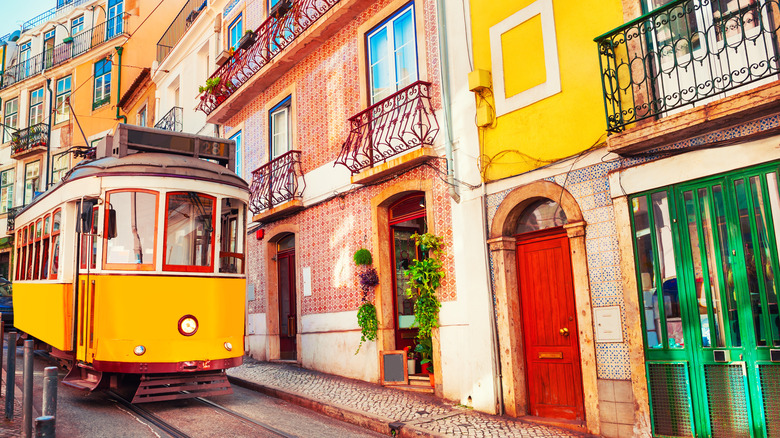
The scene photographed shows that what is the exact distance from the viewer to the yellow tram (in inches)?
275

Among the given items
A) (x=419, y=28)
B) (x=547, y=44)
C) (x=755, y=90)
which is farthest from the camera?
(x=419, y=28)

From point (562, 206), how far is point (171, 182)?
15.5ft

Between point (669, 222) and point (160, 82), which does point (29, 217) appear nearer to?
point (669, 222)

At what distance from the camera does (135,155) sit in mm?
7648

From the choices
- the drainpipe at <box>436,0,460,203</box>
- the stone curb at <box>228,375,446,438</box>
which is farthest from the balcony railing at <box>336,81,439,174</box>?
the stone curb at <box>228,375,446,438</box>

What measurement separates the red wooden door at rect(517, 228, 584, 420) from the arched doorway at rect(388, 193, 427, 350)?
2.54 meters

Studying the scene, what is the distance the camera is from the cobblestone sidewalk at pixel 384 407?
650 cm

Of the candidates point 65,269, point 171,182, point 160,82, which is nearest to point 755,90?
point 171,182

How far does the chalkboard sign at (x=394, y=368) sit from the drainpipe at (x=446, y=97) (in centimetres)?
264

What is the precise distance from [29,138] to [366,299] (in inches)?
939

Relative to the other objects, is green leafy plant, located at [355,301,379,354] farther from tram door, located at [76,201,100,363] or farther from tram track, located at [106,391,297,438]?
tram door, located at [76,201,100,363]

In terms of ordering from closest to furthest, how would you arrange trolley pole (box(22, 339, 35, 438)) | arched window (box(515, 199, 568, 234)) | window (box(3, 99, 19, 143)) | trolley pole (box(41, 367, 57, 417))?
trolley pole (box(41, 367, 57, 417)), trolley pole (box(22, 339, 35, 438)), arched window (box(515, 199, 568, 234)), window (box(3, 99, 19, 143))

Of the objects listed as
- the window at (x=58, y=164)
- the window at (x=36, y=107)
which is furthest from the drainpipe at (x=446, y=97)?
the window at (x=36, y=107)

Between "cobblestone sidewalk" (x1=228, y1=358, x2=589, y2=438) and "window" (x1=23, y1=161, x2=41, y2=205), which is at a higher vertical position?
"window" (x1=23, y1=161, x2=41, y2=205)
